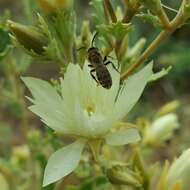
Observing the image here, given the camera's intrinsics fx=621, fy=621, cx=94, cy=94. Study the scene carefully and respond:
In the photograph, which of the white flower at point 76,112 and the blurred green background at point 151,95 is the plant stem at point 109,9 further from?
the blurred green background at point 151,95

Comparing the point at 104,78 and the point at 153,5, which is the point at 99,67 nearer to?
the point at 104,78

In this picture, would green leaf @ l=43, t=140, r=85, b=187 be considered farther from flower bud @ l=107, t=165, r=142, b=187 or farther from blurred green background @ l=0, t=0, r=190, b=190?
blurred green background @ l=0, t=0, r=190, b=190

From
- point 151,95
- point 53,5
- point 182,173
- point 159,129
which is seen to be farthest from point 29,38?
point 151,95

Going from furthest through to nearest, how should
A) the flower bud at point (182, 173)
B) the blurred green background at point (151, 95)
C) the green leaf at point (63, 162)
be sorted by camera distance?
the blurred green background at point (151, 95)
the flower bud at point (182, 173)
the green leaf at point (63, 162)

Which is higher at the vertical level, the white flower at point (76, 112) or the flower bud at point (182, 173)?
the white flower at point (76, 112)

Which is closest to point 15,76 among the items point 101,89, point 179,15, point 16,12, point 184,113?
point 101,89

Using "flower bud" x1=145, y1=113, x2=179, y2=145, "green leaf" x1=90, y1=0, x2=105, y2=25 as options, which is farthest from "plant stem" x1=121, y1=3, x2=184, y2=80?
"flower bud" x1=145, y1=113, x2=179, y2=145

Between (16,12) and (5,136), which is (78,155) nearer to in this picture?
(5,136)

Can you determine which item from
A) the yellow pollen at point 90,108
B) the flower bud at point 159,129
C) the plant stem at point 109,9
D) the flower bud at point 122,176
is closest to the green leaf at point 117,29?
the plant stem at point 109,9
